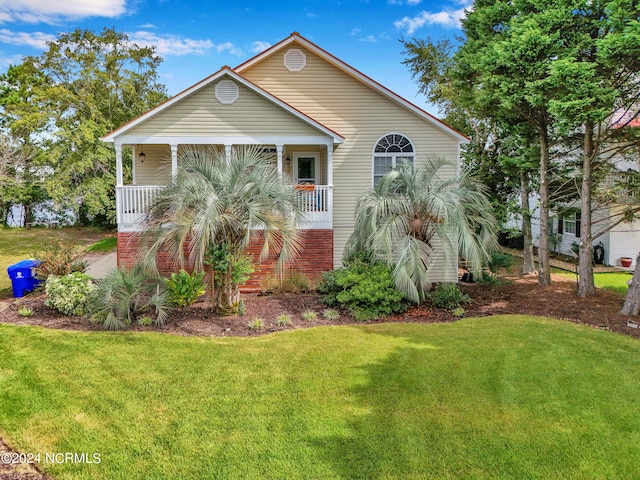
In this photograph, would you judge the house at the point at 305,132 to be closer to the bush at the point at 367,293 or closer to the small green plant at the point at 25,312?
the bush at the point at 367,293

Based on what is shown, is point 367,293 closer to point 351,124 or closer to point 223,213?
point 223,213

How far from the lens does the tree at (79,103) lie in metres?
20.4

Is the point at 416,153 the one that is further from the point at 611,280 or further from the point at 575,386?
the point at 575,386

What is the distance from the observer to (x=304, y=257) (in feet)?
37.0

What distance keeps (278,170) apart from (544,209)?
23.9 ft

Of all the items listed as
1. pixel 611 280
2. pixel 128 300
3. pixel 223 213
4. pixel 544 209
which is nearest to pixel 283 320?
pixel 223 213

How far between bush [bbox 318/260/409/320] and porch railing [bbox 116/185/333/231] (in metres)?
2.38

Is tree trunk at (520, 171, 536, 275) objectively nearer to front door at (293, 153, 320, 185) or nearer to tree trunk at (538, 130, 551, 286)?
tree trunk at (538, 130, 551, 286)

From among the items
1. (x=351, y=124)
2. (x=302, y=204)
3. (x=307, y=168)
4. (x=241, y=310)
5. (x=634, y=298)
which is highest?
(x=351, y=124)

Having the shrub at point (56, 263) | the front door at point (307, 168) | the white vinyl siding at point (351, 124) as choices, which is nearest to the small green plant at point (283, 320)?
the white vinyl siding at point (351, 124)

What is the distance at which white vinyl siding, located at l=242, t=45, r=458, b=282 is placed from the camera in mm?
12953

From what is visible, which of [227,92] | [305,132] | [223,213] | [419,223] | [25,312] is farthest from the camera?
[305,132]

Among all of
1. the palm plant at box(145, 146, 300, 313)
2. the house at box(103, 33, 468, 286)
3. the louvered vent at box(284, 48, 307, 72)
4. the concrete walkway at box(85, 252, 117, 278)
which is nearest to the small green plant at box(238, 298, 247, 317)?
the palm plant at box(145, 146, 300, 313)

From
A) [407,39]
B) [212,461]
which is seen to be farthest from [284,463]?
[407,39]
